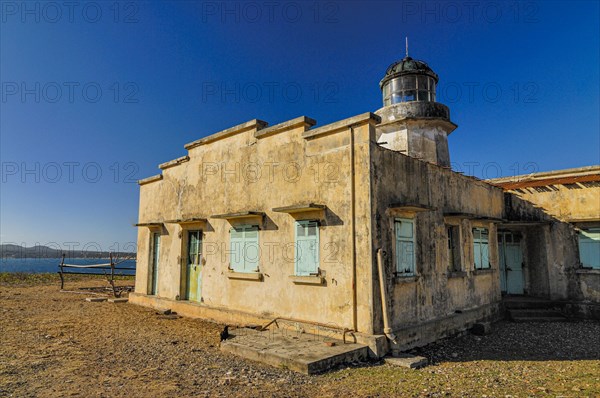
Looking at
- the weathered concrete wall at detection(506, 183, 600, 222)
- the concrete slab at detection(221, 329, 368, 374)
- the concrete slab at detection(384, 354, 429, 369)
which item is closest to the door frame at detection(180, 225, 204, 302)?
the concrete slab at detection(221, 329, 368, 374)

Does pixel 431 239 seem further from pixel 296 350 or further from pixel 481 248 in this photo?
pixel 296 350

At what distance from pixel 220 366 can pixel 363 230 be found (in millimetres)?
3432

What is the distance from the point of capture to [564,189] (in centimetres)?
1209

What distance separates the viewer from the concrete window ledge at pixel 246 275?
8.86m

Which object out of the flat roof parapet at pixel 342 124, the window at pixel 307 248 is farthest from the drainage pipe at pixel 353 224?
the window at pixel 307 248

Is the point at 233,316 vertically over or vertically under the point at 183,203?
under

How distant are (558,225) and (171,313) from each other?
12.6m

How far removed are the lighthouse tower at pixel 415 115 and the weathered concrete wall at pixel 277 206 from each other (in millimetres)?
5734

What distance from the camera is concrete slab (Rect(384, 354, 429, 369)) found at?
20.6 ft

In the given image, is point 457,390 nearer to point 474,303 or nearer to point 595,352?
point 595,352

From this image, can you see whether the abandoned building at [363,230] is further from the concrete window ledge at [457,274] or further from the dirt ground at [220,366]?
the dirt ground at [220,366]

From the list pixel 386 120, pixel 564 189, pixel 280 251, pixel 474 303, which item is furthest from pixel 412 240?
pixel 564 189

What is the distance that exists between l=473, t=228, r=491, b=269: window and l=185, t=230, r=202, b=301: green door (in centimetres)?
800

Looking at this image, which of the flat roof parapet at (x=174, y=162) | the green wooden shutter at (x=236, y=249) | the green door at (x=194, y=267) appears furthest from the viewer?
the flat roof parapet at (x=174, y=162)
